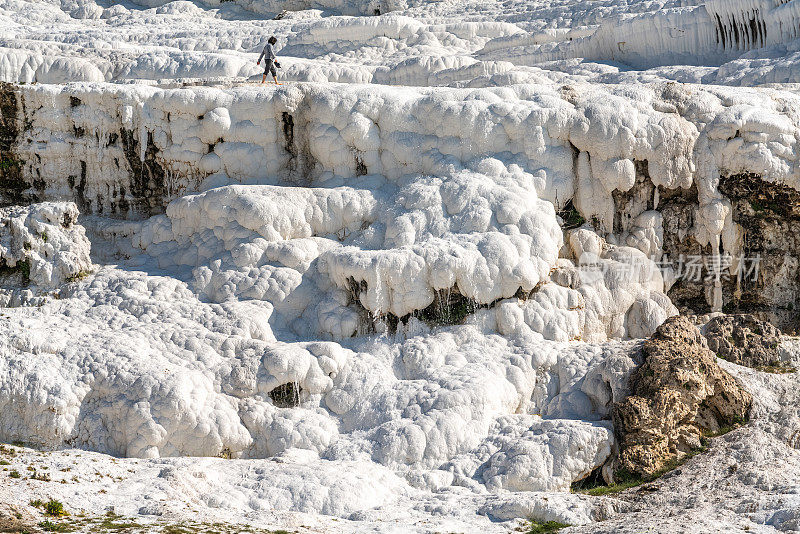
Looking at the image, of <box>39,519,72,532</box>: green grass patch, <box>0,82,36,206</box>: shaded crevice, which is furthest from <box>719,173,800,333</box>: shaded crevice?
<box>0,82,36,206</box>: shaded crevice

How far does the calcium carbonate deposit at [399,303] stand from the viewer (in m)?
16.1

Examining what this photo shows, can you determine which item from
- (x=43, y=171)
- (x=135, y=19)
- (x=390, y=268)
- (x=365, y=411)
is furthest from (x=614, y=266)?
(x=135, y=19)

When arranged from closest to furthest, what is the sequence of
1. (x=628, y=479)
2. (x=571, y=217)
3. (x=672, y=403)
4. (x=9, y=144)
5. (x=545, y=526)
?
(x=545, y=526), (x=628, y=479), (x=672, y=403), (x=571, y=217), (x=9, y=144)

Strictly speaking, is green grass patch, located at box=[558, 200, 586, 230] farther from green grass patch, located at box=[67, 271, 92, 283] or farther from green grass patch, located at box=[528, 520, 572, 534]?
green grass patch, located at box=[67, 271, 92, 283]

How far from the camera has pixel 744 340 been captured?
19625 mm

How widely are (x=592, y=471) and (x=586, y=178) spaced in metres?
6.61

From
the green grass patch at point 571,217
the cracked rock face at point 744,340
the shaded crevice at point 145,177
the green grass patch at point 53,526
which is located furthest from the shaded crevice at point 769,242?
the green grass patch at point 53,526

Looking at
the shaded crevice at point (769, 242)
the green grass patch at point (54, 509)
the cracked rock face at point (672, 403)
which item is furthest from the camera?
the shaded crevice at point (769, 242)

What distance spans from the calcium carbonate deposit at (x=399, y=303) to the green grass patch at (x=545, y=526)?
0.61 feet

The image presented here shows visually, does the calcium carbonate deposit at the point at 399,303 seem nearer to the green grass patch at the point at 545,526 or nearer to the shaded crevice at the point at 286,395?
the shaded crevice at the point at 286,395

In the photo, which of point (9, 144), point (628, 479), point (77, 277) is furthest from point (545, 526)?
point (9, 144)

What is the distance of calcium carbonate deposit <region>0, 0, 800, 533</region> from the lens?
52.9ft

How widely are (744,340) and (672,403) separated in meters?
3.03

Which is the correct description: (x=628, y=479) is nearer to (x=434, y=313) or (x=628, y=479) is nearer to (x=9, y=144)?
(x=434, y=313)
